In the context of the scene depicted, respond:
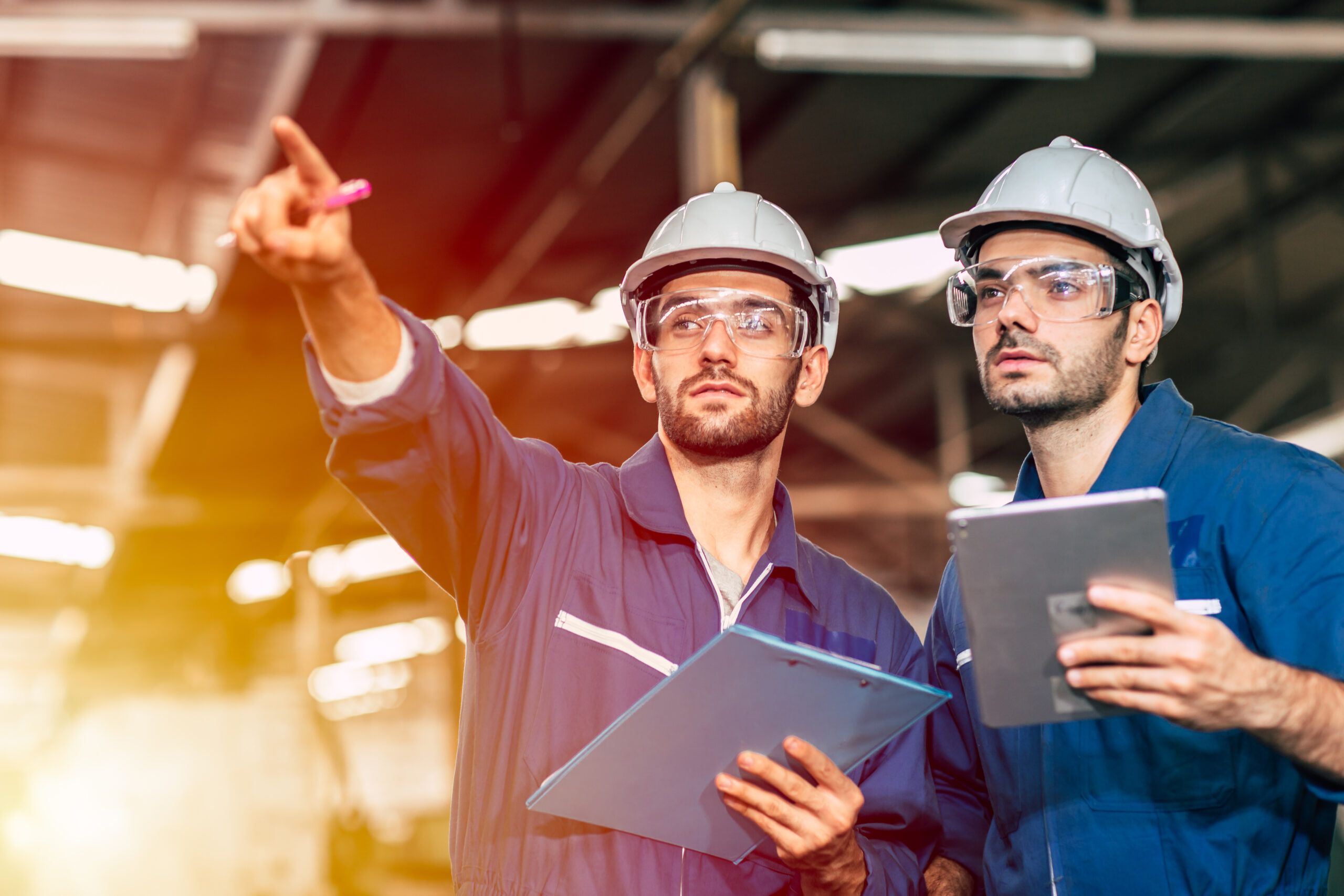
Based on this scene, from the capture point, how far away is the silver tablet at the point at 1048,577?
1.76 metres

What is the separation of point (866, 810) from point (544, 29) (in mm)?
5098

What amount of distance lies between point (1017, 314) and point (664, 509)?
900 mm

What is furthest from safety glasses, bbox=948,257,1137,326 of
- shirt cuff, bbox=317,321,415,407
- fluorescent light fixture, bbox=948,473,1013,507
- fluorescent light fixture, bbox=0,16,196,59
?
fluorescent light fixture, bbox=948,473,1013,507

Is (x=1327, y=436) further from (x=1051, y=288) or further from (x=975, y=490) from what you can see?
(x=1051, y=288)

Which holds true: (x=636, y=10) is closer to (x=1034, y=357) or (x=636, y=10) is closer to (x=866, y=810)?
(x=1034, y=357)

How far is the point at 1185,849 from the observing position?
89.9 inches

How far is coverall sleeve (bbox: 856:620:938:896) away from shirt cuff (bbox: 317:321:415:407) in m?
1.37

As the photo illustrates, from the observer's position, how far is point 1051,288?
2.67 m

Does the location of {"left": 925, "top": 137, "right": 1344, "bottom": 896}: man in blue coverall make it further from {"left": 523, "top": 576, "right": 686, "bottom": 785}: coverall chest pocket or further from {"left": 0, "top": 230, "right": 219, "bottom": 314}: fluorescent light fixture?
{"left": 0, "top": 230, "right": 219, "bottom": 314}: fluorescent light fixture

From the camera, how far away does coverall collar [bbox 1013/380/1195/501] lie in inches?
98.7

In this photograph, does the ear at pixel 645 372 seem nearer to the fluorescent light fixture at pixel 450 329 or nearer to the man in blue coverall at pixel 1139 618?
the man in blue coverall at pixel 1139 618

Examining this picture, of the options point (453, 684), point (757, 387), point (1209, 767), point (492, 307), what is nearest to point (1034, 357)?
point (757, 387)

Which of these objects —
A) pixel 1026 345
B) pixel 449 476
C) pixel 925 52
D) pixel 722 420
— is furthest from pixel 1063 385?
pixel 925 52

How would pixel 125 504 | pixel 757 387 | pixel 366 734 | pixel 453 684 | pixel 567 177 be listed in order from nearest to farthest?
pixel 757 387, pixel 567 177, pixel 125 504, pixel 453 684, pixel 366 734
